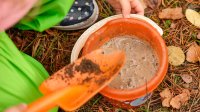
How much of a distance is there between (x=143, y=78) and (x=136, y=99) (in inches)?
3.1

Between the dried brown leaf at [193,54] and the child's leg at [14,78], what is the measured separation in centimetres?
62

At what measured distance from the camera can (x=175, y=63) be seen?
164 centimetres

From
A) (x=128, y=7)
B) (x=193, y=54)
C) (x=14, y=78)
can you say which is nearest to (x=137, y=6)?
(x=128, y=7)

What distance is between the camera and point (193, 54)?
1.66 m

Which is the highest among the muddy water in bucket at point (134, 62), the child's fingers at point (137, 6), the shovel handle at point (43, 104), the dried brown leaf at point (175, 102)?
the child's fingers at point (137, 6)

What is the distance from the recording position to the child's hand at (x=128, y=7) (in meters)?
1.46

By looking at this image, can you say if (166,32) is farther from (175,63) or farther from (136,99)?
(136,99)

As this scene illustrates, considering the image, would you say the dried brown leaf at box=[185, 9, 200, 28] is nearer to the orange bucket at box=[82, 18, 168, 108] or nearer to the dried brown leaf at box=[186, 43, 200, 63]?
the dried brown leaf at box=[186, 43, 200, 63]

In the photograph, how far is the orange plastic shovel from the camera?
1.33 meters

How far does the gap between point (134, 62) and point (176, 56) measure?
24 cm

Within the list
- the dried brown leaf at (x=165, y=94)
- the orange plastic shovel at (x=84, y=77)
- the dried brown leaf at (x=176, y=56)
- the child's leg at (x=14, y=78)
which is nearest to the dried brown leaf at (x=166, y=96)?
the dried brown leaf at (x=165, y=94)

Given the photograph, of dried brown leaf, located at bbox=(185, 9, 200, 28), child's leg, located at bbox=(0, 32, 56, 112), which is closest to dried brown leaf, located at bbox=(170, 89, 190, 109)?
dried brown leaf, located at bbox=(185, 9, 200, 28)

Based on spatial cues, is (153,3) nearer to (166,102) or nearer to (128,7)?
(128,7)

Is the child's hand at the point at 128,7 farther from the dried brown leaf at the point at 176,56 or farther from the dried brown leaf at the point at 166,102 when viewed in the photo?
the dried brown leaf at the point at 166,102
